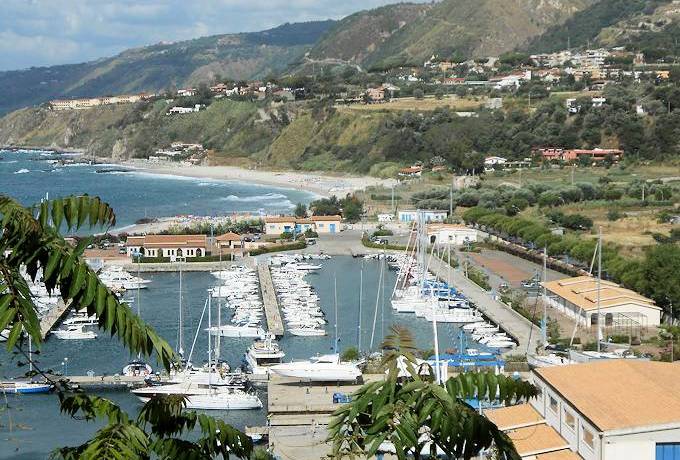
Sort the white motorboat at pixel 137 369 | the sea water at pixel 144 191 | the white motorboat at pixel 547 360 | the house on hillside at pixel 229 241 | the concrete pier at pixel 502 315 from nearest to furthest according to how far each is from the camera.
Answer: the white motorboat at pixel 547 360, the white motorboat at pixel 137 369, the concrete pier at pixel 502 315, the house on hillside at pixel 229 241, the sea water at pixel 144 191

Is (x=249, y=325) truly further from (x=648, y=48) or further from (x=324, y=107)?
(x=648, y=48)

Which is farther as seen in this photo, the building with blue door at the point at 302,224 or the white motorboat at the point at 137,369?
the building with blue door at the point at 302,224

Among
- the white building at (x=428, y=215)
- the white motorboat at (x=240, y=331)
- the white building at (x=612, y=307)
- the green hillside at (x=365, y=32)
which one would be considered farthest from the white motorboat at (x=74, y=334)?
the green hillside at (x=365, y=32)

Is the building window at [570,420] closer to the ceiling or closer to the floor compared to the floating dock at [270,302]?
closer to the ceiling

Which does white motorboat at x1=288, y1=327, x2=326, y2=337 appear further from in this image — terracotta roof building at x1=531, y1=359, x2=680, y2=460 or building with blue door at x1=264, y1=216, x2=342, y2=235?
building with blue door at x1=264, y1=216, x2=342, y2=235

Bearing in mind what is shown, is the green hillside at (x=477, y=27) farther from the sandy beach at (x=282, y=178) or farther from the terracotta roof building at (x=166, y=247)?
the terracotta roof building at (x=166, y=247)

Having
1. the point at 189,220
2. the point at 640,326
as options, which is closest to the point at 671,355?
the point at 640,326

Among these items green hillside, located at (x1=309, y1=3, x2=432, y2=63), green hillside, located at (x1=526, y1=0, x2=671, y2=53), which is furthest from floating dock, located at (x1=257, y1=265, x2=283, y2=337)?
green hillside, located at (x1=309, y1=3, x2=432, y2=63)
